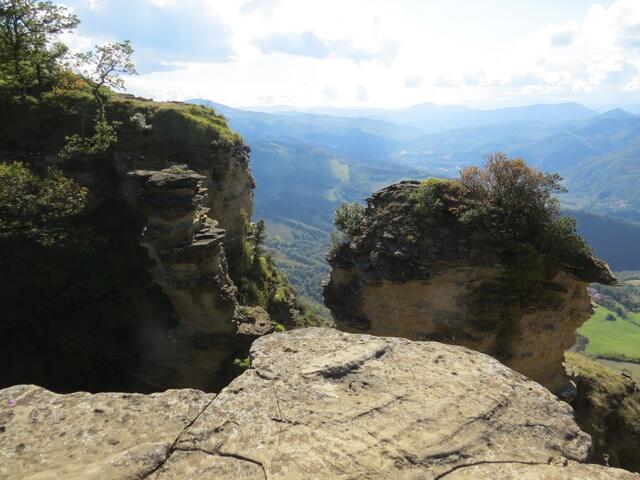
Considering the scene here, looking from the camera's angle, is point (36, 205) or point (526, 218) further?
point (36, 205)

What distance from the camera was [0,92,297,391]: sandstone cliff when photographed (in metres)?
23.4

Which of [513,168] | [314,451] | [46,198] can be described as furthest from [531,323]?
[46,198]

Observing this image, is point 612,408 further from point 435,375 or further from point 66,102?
point 66,102

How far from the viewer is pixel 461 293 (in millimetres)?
23641

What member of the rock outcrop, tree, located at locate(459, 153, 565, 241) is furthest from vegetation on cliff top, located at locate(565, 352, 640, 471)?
tree, located at locate(459, 153, 565, 241)

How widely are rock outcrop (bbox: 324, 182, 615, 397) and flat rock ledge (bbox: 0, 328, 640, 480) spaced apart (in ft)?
51.9

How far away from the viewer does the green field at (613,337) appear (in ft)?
413

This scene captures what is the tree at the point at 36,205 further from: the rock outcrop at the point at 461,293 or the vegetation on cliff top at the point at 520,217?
the vegetation on cliff top at the point at 520,217

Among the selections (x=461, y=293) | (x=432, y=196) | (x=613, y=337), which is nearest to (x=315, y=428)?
(x=461, y=293)

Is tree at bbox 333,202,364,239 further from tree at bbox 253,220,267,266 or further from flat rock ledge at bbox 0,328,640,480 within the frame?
flat rock ledge at bbox 0,328,640,480

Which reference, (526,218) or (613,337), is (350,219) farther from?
(613,337)

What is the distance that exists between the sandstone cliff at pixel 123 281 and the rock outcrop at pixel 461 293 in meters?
8.03

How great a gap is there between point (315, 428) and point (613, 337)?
167592 mm

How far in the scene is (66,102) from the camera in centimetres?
3175
